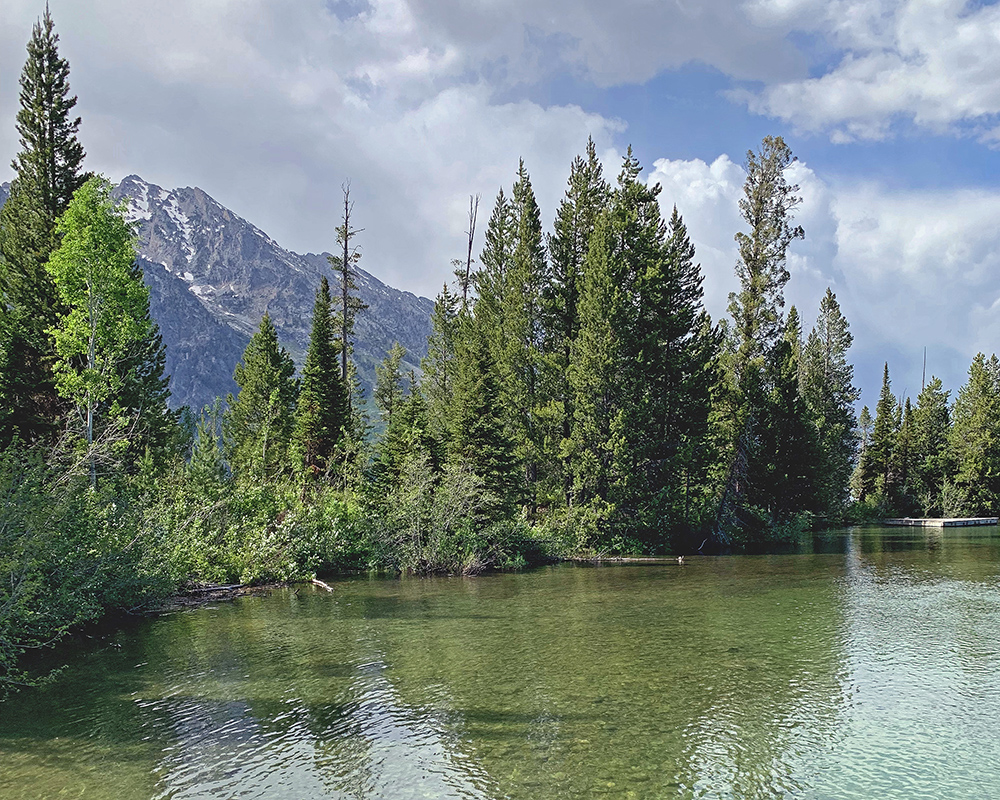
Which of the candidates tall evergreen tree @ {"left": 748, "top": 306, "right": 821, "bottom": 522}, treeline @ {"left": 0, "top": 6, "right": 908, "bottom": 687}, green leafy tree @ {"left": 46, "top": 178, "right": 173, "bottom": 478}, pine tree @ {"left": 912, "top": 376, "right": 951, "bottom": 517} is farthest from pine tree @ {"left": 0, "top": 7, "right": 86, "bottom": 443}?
pine tree @ {"left": 912, "top": 376, "right": 951, "bottom": 517}

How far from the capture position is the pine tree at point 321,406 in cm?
4378

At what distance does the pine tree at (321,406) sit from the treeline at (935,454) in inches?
2073

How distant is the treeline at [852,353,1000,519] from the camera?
238 ft

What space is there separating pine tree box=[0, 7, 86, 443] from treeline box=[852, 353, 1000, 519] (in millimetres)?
68357

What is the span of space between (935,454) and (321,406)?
68.1m

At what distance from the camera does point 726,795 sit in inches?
332

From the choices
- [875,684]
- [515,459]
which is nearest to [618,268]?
[515,459]

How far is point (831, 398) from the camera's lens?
69375 millimetres

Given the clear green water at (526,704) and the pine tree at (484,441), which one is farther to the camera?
the pine tree at (484,441)

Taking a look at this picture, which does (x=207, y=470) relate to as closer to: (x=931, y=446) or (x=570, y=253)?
(x=570, y=253)

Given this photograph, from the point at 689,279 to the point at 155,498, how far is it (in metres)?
30.9

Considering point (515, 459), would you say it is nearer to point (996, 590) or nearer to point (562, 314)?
point (562, 314)

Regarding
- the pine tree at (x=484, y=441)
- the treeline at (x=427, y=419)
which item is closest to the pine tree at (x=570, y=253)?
the treeline at (x=427, y=419)

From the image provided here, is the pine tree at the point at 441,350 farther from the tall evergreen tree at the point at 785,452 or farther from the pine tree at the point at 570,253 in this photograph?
the tall evergreen tree at the point at 785,452
